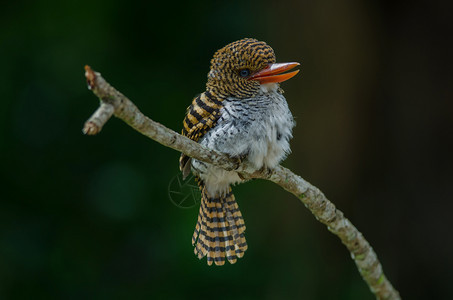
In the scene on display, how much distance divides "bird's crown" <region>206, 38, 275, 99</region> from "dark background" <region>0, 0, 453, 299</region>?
133 centimetres

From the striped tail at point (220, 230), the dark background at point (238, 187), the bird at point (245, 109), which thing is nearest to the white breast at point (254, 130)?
the bird at point (245, 109)

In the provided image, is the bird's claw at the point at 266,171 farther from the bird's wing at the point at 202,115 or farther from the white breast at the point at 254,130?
the bird's wing at the point at 202,115

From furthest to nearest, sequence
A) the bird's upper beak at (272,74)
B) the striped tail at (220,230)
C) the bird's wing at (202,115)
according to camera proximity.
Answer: the striped tail at (220,230) < the bird's wing at (202,115) < the bird's upper beak at (272,74)

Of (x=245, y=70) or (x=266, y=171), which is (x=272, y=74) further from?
(x=266, y=171)

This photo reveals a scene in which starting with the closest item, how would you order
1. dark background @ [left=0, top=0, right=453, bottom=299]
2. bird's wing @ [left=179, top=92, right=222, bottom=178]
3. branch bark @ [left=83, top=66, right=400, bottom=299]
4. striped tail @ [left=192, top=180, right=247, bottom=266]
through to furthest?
1. branch bark @ [left=83, top=66, right=400, bottom=299]
2. bird's wing @ [left=179, top=92, right=222, bottom=178]
3. striped tail @ [left=192, top=180, right=247, bottom=266]
4. dark background @ [left=0, top=0, right=453, bottom=299]

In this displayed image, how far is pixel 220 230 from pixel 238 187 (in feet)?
3.16

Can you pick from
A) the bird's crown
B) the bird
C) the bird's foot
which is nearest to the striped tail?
the bird

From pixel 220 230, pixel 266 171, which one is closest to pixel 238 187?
pixel 220 230

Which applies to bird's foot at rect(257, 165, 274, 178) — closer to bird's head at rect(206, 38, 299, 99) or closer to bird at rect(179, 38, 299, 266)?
bird at rect(179, 38, 299, 266)

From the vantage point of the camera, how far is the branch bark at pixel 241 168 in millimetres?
1248

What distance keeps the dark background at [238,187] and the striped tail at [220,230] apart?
826mm

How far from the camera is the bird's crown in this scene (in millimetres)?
1975

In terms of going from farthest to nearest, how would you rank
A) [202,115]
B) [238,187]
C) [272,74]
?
[238,187] → [202,115] → [272,74]

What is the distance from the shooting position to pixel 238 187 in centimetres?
353
